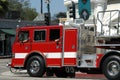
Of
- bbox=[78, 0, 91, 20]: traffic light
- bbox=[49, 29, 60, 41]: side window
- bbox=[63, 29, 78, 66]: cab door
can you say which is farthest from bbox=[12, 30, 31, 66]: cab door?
bbox=[78, 0, 91, 20]: traffic light

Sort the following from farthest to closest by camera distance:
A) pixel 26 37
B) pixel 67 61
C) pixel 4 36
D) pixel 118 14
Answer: pixel 4 36, pixel 26 37, pixel 67 61, pixel 118 14

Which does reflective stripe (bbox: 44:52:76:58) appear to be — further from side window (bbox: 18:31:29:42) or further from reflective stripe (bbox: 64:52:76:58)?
side window (bbox: 18:31:29:42)

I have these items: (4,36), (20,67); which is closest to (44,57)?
(20,67)

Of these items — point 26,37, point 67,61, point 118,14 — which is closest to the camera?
point 118,14

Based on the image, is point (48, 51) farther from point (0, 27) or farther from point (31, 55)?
point (0, 27)

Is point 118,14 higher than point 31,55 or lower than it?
higher

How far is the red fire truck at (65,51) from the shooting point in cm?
1844

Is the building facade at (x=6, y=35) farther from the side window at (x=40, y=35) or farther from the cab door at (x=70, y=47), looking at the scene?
the cab door at (x=70, y=47)

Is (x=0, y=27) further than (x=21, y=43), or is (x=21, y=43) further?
(x=0, y=27)

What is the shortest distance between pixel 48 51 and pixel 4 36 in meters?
40.2

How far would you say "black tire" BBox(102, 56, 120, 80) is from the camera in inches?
707

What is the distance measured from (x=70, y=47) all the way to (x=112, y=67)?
247 centimetres

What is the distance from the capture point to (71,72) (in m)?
20.8

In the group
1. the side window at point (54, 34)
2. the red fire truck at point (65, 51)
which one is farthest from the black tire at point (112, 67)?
the side window at point (54, 34)
